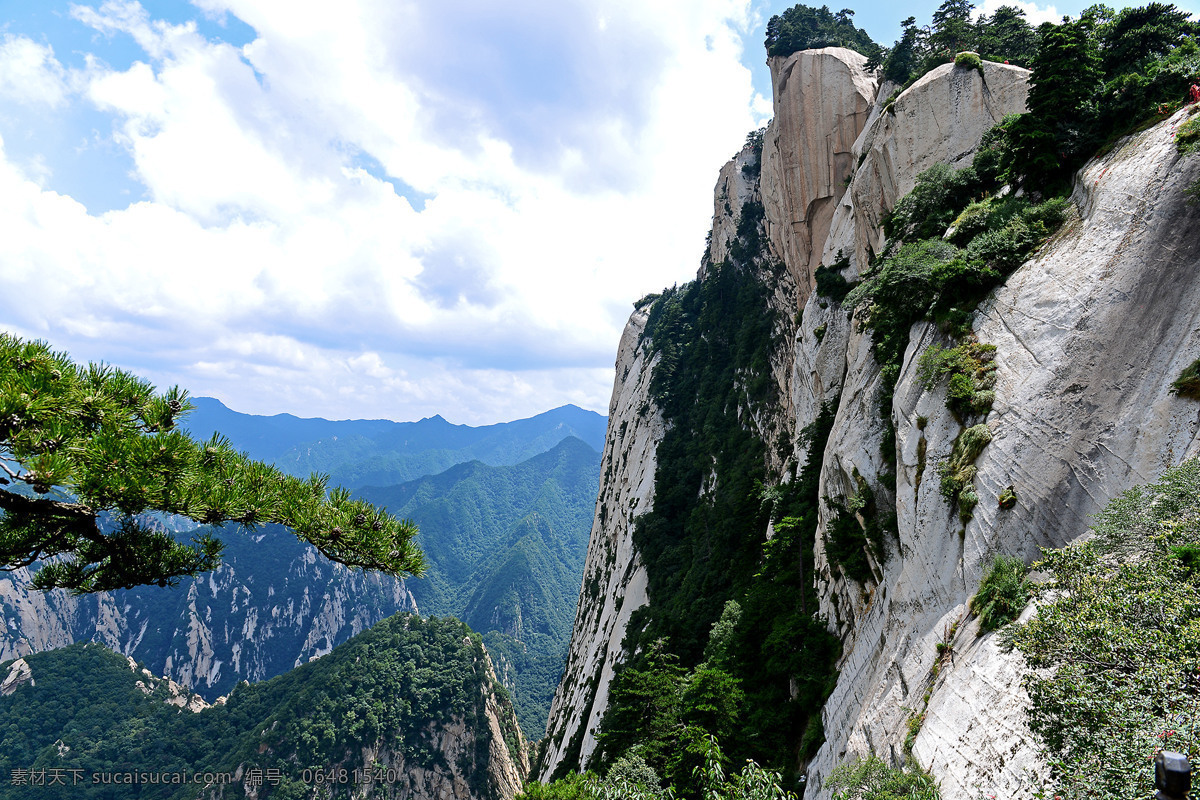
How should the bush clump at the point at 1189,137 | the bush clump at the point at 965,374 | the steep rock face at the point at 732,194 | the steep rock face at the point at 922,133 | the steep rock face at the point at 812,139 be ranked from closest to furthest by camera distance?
the bush clump at the point at 1189,137, the bush clump at the point at 965,374, the steep rock face at the point at 922,133, the steep rock face at the point at 812,139, the steep rock face at the point at 732,194

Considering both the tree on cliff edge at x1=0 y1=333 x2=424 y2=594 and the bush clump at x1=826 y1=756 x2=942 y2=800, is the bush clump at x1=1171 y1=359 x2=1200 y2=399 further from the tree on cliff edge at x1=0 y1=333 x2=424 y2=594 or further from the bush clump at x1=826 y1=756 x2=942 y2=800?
the tree on cliff edge at x1=0 y1=333 x2=424 y2=594

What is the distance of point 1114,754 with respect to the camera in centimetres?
545

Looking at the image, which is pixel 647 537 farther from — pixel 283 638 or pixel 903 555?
Answer: pixel 283 638

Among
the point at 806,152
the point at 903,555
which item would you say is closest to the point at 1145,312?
the point at 903,555

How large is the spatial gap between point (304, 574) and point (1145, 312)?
7988 inches

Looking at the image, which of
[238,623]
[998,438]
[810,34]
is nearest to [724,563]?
[998,438]

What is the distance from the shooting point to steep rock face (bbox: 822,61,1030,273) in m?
21.9

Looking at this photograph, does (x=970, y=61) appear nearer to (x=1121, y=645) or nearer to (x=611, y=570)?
(x=1121, y=645)

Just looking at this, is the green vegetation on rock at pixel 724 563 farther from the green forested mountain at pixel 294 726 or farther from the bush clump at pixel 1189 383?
the green forested mountain at pixel 294 726

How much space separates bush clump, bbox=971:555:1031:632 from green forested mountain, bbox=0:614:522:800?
77.7m

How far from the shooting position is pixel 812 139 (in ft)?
116

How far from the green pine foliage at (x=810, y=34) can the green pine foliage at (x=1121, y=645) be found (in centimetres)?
3947

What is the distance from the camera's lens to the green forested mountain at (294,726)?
65.5 m

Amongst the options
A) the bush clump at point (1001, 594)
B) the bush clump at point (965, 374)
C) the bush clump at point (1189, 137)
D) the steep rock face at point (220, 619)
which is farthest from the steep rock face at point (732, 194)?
the steep rock face at point (220, 619)
